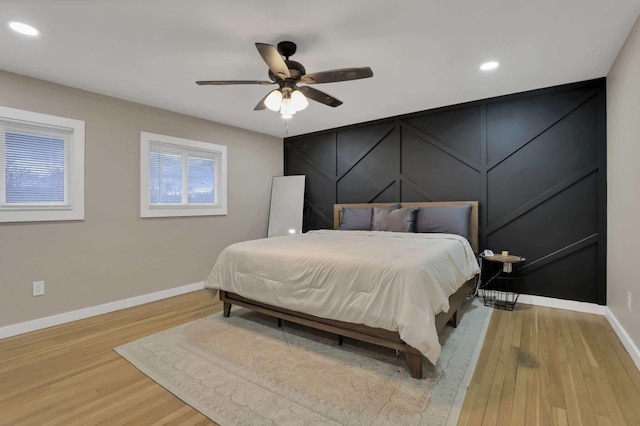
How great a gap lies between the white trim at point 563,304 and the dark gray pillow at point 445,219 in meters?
0.94

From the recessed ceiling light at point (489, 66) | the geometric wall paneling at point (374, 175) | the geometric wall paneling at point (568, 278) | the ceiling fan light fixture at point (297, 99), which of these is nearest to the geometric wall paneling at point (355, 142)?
the geometric wall paneling at point (374, 175)

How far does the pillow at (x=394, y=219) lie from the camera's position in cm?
371

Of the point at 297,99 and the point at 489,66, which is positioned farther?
the point at 489,66

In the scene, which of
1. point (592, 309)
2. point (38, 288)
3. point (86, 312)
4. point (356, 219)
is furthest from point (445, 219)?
point (38, 288)

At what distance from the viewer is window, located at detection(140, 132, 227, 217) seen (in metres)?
3.67

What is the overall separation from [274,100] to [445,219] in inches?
94.6

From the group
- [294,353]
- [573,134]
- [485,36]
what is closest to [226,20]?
[485,36]

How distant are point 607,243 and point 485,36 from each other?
2349mm

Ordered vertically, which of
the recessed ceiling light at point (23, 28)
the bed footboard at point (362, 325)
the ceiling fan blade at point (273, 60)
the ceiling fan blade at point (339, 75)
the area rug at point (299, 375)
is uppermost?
the recessed ceiling light at point (23, 28)

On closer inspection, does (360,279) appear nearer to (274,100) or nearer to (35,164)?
(274,100)

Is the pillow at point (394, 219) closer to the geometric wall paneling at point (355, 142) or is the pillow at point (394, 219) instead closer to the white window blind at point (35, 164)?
the geometric wall paneling at point (355, 142)

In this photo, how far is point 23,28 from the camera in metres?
2.08

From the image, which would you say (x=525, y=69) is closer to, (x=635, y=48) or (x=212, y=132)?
(x=635, y=48)

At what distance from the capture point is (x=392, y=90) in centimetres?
326
